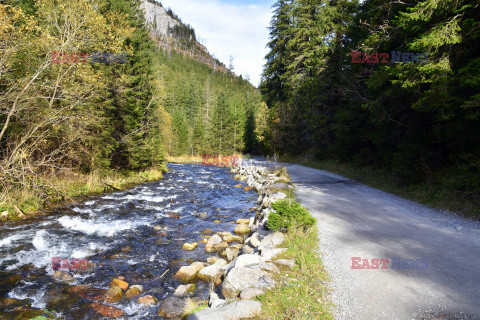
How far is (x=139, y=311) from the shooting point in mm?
4238

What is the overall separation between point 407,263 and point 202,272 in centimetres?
394

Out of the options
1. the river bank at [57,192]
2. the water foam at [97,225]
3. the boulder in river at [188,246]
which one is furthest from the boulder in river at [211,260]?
the river bank at [57,192]

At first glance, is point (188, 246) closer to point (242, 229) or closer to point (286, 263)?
point (242, 229)

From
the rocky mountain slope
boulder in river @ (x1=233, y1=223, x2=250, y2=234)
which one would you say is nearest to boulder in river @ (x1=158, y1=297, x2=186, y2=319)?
boulder in river @ (x1=233, y1=223, x2=250, y2=234)

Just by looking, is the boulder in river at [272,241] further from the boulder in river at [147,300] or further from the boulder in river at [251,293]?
the boulder in river at [147,300]

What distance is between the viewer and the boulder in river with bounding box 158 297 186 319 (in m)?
4.05

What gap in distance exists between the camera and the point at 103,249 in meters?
6.66

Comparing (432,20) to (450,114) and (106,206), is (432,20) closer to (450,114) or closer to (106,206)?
(450,114)

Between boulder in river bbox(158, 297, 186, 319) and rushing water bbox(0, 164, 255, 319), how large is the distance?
6.5 inches

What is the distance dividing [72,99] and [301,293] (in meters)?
11.0

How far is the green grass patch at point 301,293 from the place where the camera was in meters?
2.80

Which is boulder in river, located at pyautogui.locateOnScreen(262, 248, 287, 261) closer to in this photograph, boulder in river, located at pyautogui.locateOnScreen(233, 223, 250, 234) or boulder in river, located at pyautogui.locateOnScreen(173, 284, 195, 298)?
boulder in river, located at pyautogui.locateOnScreen(173, 284, 195, 298)

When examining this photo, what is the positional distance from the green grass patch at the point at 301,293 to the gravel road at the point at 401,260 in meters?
0.17


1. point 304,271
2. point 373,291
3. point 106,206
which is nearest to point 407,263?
point 373,291
